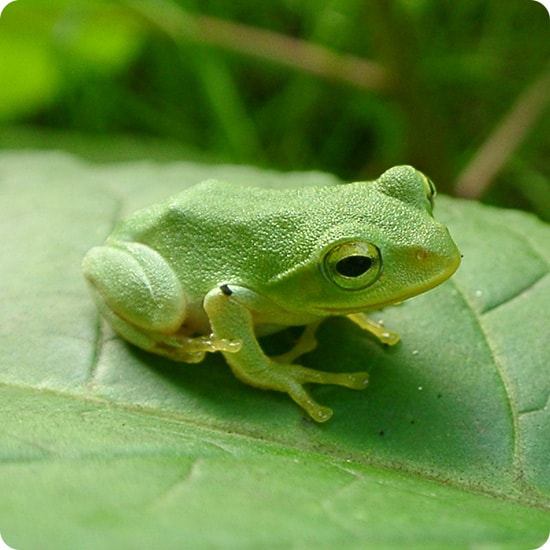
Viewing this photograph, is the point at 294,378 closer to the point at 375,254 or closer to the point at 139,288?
the point at 375,254

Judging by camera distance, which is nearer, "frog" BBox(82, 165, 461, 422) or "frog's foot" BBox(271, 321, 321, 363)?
"frog" BBox(82, 165, 461, 422)

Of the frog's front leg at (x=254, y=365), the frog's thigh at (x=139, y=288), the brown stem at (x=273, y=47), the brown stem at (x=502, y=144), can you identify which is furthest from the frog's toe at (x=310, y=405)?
the brown stem at (x=273, y=47)

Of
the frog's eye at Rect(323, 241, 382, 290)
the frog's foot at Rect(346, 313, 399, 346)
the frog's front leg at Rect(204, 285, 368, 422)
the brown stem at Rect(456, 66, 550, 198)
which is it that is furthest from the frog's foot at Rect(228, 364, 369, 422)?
the brown stem at Rect(456, 66, 550, 198)

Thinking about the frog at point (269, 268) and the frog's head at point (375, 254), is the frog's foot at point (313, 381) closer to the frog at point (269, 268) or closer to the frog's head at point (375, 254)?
the frog at point (269, 268)

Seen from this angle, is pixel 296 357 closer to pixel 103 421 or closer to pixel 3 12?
pixel 103 421

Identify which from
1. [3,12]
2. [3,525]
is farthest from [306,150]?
[3,525]

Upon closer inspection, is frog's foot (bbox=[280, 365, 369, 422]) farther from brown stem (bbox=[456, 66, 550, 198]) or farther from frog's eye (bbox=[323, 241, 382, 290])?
brown stem (bbox=[456, 66, 550, 198])
